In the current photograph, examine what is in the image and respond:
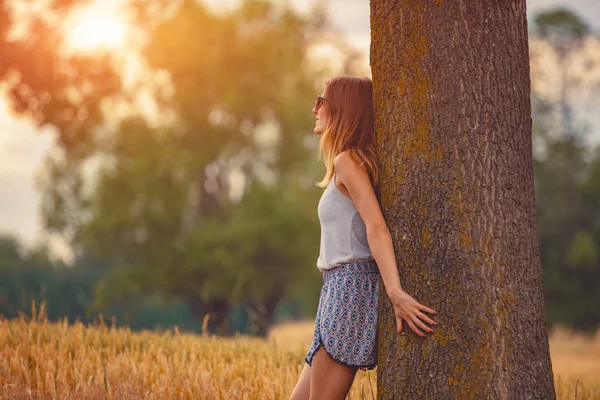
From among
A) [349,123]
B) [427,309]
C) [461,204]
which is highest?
[349,123]

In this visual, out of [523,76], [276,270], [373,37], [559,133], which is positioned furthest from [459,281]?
[559,133]

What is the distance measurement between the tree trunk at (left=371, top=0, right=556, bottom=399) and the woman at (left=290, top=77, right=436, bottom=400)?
0.32 ft

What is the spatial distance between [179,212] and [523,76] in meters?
20.8

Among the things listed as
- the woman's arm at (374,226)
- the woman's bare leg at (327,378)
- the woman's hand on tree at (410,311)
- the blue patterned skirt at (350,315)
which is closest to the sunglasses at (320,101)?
the woman's arm at (374,226)

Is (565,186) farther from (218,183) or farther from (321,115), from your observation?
(321,115)

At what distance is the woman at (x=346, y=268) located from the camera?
3.55 meters

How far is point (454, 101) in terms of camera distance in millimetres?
3680

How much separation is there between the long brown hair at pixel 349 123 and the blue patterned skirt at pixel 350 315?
54 centimetres

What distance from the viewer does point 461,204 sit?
3633mm

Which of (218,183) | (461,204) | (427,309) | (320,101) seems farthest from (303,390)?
(218,183)

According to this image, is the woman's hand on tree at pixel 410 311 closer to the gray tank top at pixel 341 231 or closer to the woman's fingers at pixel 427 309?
the woman's fingers at pixel 427 309

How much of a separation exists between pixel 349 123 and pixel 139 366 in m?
2.70

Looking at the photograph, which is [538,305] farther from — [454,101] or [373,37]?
[373,37]

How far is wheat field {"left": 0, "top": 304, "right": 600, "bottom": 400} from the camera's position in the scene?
15.6 ft
